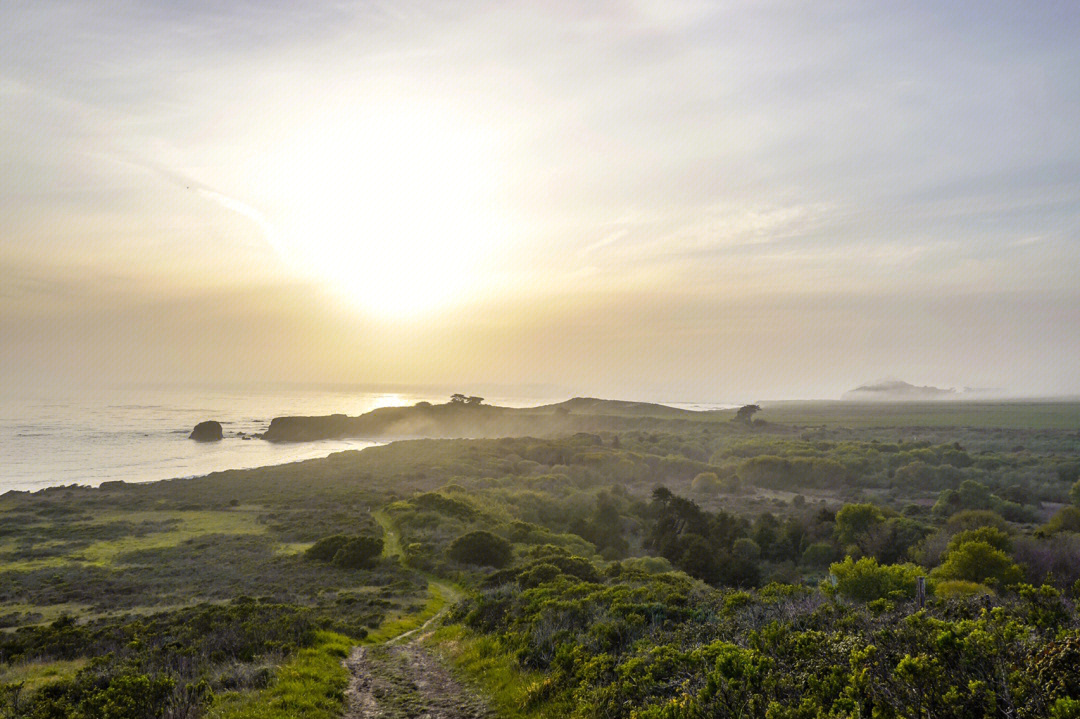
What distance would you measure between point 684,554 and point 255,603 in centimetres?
2033

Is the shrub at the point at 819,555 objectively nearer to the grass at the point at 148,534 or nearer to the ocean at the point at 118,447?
the grass at the point at 148,534

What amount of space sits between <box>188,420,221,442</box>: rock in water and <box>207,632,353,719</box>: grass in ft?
391

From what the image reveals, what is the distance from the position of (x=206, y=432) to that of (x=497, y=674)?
410 feet

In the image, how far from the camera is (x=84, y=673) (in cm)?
1165

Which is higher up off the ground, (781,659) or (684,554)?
(781,659)

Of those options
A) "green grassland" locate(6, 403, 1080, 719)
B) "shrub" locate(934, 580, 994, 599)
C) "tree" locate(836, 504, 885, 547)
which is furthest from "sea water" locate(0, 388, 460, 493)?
"shrub" locate(934, 580, 994, 599)

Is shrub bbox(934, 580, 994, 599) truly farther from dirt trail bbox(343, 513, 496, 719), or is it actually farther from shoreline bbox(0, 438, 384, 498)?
shoreline bbox(0, 438, 384, 498)

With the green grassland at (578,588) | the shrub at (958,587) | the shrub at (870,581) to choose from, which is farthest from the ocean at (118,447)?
the shrub at (958,587)

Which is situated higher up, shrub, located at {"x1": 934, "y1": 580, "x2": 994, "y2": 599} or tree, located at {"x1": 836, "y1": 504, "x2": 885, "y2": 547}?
shrub, located at {"x1": 934, "y1": 580, "x2": 994, "y2": 599}

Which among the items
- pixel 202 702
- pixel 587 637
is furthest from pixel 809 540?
pixel 202 702

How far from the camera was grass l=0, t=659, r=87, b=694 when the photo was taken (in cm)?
1294

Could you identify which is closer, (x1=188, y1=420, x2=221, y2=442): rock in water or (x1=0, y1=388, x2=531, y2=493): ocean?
(x1=0, y1=388, x2=531, y2=493): ocean

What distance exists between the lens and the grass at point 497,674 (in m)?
10.4

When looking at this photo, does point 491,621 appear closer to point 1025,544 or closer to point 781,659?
point 781,659
